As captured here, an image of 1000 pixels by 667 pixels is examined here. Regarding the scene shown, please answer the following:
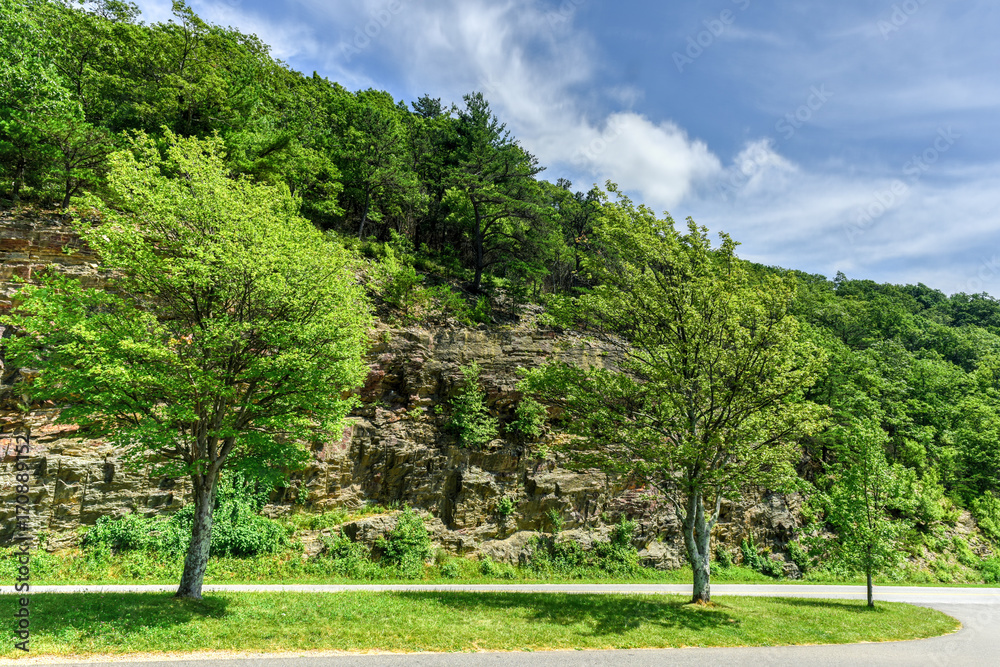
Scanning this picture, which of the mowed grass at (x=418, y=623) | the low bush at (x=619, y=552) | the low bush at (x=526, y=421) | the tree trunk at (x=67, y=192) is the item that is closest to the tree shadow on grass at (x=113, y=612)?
the mowed grass at (x=418, y=623)

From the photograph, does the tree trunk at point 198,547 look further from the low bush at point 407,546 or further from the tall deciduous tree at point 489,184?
the tall deciduous tree at point 489,184

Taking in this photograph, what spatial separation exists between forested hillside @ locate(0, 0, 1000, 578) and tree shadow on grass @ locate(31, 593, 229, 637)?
1258cm

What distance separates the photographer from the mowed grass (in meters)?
8.16

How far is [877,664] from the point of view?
32.5 ft

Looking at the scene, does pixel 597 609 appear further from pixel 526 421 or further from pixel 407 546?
pixel 526 421

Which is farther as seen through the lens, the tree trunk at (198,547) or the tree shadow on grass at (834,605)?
the tree shadow on grass at (834,605)

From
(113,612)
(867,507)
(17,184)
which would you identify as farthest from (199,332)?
(867,507)

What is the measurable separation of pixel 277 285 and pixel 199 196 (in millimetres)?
3271

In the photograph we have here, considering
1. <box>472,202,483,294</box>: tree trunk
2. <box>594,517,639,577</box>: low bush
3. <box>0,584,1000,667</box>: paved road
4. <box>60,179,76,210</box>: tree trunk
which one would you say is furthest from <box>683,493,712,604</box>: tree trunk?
<box>60,179,76,210</box>: tree trunk

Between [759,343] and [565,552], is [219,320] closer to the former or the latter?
[759,343]

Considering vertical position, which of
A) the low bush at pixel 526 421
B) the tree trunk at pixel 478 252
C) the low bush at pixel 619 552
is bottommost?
the low bush at pixel 619 552

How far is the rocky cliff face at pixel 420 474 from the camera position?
1702cm

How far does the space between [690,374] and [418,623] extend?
10393 mm

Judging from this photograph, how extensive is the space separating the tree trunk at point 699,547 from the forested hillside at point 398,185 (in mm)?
7331
